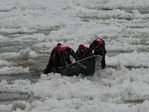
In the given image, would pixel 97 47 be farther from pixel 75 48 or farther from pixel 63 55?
pixel 75 48

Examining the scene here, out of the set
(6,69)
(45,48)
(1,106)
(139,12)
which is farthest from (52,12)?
(1,106)

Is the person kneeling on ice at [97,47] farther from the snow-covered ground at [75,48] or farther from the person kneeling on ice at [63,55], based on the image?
the snow-covered ground at [75,48]

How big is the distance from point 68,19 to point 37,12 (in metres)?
3.34

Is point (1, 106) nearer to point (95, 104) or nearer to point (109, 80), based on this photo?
point (95, 104)

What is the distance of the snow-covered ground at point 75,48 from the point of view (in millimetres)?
8781

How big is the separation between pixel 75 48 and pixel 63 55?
15.7 ft

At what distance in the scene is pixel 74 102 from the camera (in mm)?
8617

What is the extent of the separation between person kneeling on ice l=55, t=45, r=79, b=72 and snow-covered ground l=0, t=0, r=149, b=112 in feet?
1.31

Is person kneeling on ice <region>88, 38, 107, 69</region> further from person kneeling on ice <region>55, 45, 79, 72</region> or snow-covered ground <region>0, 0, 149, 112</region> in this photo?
snow-covered ground <region>0, 0, 149, 112</region>

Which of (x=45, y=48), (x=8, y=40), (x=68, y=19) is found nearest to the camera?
(x=45, y=48)

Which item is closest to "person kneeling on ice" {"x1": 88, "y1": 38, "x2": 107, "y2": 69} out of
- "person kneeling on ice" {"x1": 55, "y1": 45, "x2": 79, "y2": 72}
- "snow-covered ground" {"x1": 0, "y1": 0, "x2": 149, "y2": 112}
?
"person kneeling on ice" {"x1": 55, "y1": 45, "x2": 79, "y2": 72}

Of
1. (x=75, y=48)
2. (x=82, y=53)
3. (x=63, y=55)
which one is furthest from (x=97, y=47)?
(x=75, y=48)

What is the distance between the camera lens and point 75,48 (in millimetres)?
15266

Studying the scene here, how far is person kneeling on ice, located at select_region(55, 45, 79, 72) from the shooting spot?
34.2ft
